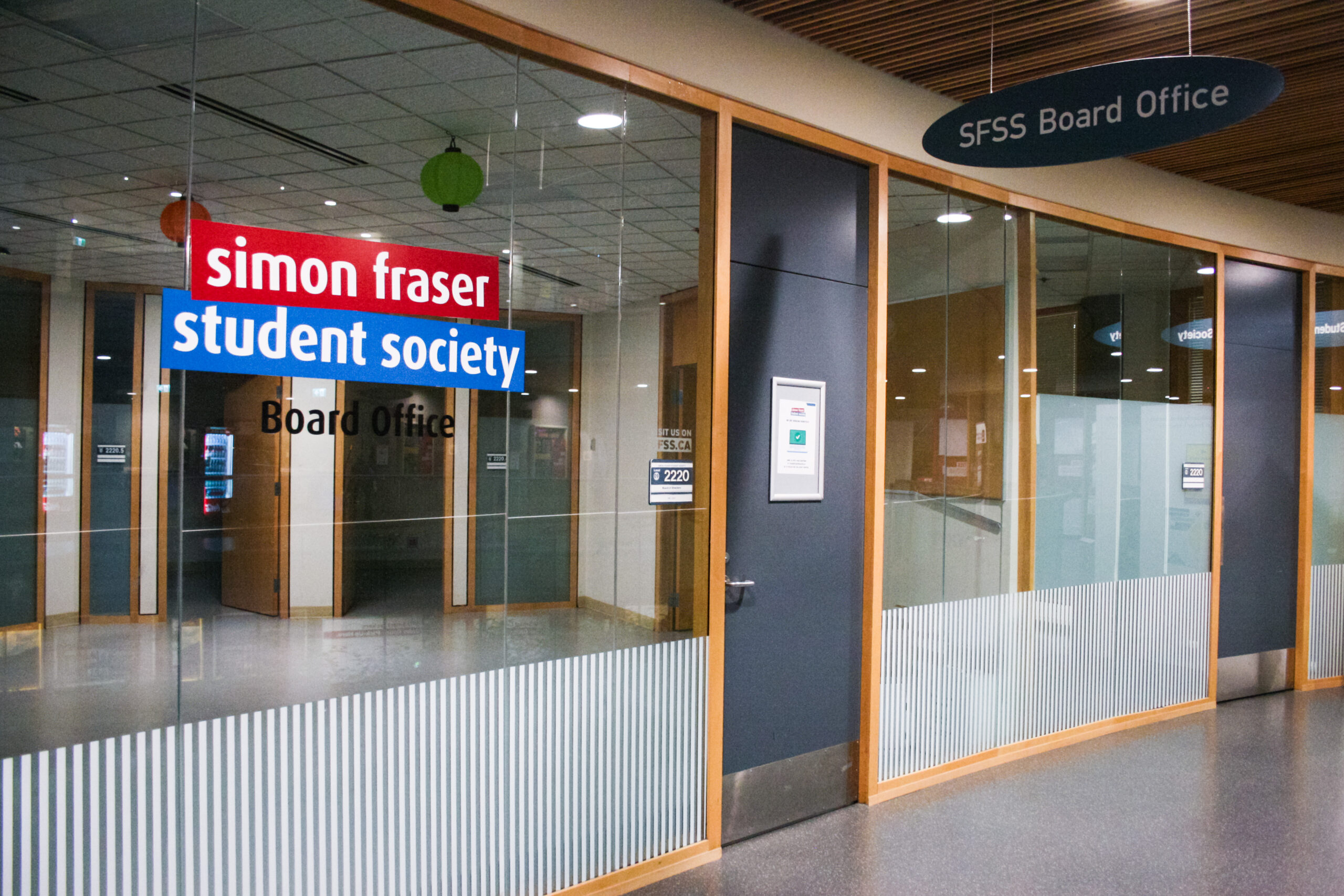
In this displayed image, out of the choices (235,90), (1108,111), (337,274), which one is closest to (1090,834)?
(1108,111)

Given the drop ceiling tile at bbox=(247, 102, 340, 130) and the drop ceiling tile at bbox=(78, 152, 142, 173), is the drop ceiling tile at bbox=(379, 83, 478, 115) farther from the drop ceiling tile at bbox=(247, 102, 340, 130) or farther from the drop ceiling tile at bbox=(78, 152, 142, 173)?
the drop ceiling tile at bbox=(78, 152, 142, 173)

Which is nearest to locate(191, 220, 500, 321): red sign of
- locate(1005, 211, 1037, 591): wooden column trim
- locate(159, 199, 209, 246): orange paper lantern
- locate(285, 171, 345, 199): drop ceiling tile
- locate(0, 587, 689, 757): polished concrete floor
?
locate(159, 199, 209, 246): orange paper lantern

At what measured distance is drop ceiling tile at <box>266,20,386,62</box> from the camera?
2.60m

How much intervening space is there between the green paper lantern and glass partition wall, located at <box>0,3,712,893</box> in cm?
4

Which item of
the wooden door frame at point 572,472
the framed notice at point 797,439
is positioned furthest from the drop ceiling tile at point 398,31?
the framed notice at point 797,439

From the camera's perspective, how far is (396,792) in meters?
2.97

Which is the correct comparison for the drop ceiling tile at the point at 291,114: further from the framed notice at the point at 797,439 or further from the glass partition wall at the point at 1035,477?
the glass partition wall at the point at 1035,477

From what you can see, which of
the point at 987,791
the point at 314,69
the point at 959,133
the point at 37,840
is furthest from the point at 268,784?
the point at 987,791

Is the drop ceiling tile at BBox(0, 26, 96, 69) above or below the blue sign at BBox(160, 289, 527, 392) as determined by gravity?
above

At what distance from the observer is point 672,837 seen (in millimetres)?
3674

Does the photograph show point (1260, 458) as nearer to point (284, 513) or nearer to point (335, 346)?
point (335, 346)

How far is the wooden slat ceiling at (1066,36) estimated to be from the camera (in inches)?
145

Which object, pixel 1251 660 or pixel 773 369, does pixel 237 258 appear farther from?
pixel 1251 660

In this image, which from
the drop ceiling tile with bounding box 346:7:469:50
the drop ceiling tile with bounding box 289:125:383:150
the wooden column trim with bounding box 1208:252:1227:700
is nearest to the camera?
the drop ceiling tile with bounding box 289:125:383:150
